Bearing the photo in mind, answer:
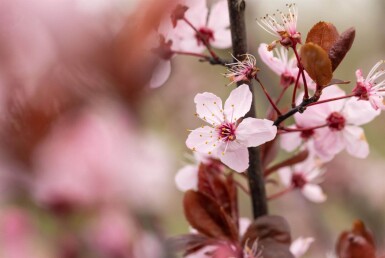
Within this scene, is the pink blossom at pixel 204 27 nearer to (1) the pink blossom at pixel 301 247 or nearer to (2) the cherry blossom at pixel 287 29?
(2) the cherry blossom at pixel 287 29

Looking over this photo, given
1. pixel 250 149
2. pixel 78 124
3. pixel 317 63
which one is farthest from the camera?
pixel 250 149

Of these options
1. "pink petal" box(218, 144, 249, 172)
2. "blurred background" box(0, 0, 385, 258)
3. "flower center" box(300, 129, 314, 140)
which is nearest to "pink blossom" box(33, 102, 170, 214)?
"blurred background" box(0, 0, 385, 258)

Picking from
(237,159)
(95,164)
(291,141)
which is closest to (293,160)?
(291,141)

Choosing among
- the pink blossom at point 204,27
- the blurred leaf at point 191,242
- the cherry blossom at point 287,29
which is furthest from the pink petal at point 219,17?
the blurred leaf at point 191,242

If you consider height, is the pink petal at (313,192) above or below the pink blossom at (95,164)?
below

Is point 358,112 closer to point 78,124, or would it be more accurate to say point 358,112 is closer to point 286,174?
point 286,174

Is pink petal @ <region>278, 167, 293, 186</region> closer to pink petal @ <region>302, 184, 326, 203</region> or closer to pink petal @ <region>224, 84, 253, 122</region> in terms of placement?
pink petal @ <region>302, 184, 326, 203</region>
